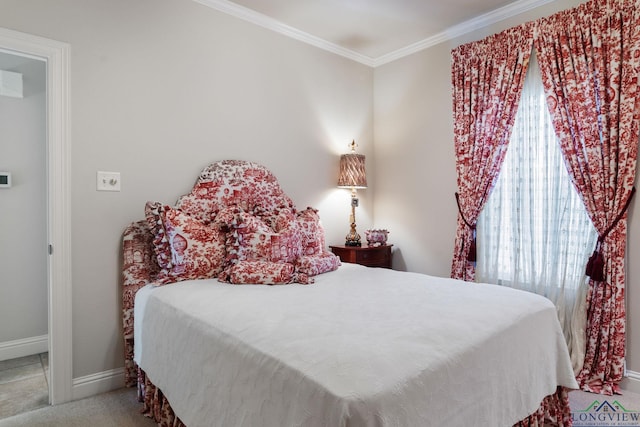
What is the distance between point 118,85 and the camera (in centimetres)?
245

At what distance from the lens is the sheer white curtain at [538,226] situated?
2.63 meters

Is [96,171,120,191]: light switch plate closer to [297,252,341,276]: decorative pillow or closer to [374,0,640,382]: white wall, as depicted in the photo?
[297,252,341,276]: decorative pillow

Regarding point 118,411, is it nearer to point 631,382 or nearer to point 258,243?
point 258,243

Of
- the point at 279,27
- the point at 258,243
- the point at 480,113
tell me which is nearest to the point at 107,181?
the point at 258,243

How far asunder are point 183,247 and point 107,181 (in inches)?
26.4

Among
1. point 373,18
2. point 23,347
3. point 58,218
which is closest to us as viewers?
point 58,218

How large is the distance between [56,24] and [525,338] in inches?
119

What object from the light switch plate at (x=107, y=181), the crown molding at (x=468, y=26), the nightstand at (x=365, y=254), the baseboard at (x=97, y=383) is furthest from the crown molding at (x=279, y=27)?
the baseboard at (x=97, y=383)

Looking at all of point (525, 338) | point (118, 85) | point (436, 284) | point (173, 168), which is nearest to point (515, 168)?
point (436, 284)

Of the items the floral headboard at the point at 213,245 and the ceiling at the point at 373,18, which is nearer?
the floral headboard at the point at 213,245

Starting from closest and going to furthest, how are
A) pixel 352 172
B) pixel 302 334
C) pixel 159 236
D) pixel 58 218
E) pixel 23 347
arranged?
pixel 302 334 < pixel 58 218 < pixel 159 236 < pixel 23 347 < pixel 352 172

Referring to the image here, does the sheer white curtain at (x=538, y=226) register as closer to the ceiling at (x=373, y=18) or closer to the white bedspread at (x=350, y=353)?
the ceiling at (x=373, y=18)

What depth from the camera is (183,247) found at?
7.60ft

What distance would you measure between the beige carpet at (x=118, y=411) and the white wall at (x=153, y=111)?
0.68 ft
